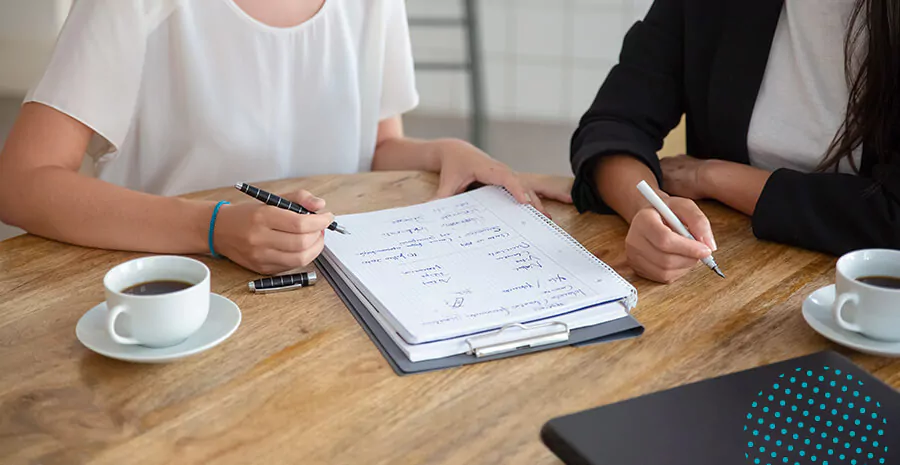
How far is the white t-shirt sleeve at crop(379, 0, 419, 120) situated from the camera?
174cm

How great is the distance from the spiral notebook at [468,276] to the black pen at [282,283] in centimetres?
4

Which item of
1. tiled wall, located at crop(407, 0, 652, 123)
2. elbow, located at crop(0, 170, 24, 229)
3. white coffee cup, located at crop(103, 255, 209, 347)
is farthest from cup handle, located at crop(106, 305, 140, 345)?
tiled wall, located at crop(407, 0, 652, 123)

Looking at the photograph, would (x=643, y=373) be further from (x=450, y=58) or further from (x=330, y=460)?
(x=450, y=58)

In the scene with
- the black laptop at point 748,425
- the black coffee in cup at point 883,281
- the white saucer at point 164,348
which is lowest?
the black laptop at point 748,425

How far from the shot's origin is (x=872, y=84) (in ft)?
4.27

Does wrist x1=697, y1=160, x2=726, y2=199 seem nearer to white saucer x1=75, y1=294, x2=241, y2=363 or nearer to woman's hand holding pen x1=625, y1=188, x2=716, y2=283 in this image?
woman's hand holding pen x1=625, y1=188, x2=716, y2=283

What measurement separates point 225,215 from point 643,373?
1.88 ft

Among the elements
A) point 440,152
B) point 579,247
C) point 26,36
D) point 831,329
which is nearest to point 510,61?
point 26,36

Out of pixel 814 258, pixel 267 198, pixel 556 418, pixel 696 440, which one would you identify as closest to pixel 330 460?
pixel 556 418

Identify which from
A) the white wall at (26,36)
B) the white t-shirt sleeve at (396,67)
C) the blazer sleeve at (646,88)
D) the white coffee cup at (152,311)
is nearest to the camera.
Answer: the white coffee cup at (152,311)

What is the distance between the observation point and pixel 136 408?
87 cm

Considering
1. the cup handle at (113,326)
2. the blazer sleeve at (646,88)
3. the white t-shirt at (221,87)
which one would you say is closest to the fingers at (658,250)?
the blazer sleeve at (646,88)

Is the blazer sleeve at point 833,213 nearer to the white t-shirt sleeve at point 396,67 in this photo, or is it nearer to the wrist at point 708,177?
the wrist at point 708,177

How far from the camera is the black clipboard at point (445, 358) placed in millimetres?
955
